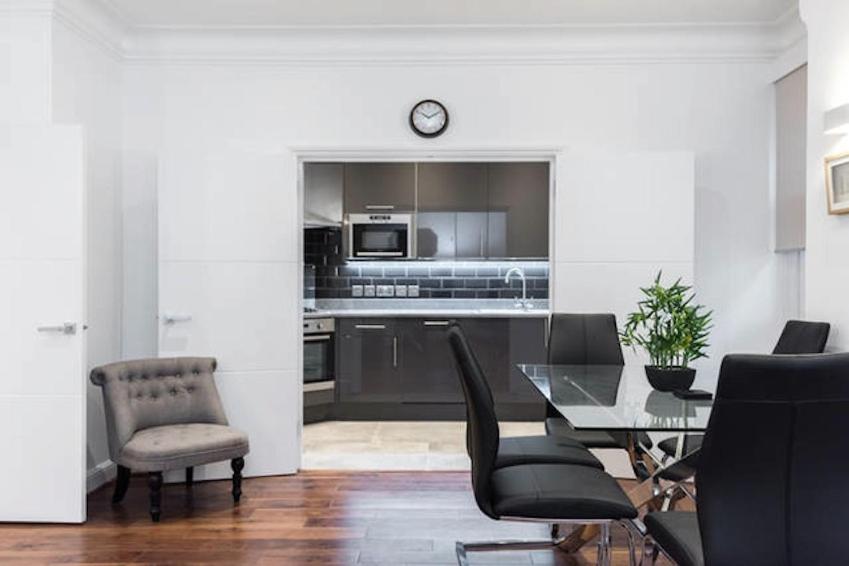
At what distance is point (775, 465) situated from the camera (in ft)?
5.21

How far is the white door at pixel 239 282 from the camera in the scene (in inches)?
160

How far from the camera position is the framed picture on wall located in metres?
2.77

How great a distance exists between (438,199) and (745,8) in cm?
270

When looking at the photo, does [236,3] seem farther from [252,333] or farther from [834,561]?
[834,561]

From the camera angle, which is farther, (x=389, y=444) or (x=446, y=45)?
(x=389, y=444)

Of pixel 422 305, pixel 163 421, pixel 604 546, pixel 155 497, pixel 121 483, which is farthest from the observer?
pixel 422 305

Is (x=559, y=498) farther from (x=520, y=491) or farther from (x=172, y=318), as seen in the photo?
(x=172, y=318)

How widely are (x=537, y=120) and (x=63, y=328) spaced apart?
298 cm

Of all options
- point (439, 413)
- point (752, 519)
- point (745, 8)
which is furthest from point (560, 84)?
point (752, 519)

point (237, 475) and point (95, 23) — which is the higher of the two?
point (95, 23)

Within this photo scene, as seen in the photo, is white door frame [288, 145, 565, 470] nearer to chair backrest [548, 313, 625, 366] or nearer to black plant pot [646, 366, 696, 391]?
chair backrest [548, 313, 625, 366]

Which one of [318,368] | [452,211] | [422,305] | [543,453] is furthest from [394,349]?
[543,453]

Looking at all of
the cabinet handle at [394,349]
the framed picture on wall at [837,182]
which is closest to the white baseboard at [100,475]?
the cabinet handle at [394,349]

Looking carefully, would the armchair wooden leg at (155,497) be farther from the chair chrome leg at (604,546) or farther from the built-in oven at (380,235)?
the built-in oven at (380,235)
